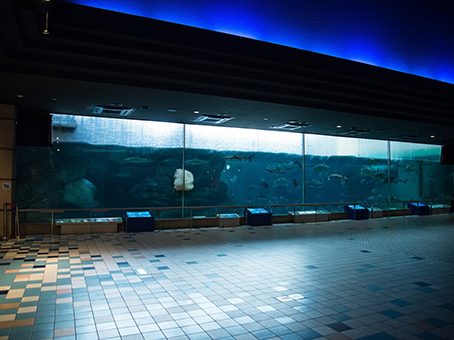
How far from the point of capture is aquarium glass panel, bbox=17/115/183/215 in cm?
1062

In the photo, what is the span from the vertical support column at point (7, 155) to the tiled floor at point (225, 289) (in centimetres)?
133

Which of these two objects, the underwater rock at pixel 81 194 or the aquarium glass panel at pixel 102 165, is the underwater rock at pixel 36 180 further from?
the underwater rock at pixel 81 194

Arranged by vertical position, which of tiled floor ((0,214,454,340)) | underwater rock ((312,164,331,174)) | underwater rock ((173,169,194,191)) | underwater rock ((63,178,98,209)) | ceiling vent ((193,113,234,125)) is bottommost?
tiled floor ((0,214,454,340))

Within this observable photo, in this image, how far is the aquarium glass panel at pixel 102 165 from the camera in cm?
1062

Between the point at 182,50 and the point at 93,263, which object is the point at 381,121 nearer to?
the point at 182,50

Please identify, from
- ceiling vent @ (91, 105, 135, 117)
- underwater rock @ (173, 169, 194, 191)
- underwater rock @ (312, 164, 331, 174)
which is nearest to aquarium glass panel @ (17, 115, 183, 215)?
underwater rock @ (173, 169, 194, 191)

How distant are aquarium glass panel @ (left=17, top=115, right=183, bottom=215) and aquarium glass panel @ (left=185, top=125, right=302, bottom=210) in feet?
2.68

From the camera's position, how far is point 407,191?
18.1m

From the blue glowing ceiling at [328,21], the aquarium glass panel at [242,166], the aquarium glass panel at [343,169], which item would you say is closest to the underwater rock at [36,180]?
the aquarium glass panel at [242,166]

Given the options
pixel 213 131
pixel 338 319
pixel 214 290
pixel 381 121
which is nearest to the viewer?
pixel 338 319

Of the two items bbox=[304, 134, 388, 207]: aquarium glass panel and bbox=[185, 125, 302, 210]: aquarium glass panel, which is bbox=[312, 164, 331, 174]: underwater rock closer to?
bbox=[304, 134, 388, 207]: aquarium glass panel

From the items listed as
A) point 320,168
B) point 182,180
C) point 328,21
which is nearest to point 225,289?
point 328,21

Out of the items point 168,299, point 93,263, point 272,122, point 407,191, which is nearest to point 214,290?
point 168,299

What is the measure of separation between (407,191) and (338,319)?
16577 mm
